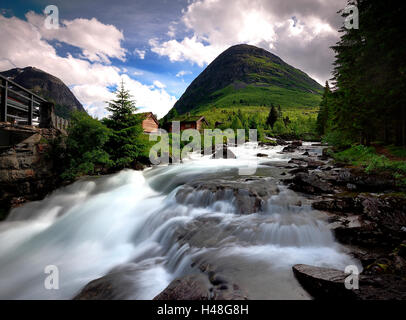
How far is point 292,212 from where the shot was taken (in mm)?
7457

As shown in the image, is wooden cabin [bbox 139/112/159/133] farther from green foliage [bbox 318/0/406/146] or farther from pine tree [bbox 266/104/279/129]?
pine tree [bbox 266/104/279/129]

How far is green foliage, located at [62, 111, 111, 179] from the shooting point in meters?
11.7

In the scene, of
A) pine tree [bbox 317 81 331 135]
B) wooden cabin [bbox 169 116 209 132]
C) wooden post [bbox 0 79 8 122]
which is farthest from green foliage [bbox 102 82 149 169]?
pine tree [bbox 317 81 331 135]

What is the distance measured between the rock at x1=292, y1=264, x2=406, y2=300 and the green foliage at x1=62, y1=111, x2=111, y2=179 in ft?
40.9

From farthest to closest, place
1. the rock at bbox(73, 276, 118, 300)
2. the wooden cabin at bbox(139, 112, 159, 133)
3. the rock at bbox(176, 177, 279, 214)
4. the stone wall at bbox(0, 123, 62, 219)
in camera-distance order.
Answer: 1. the wooden cabin at bbox(139, 112, 159, 133)
2. the stone wall at bbox(0, 123, 62, 219)
3. the rock at bbox(176, 177, 279, 214)
4. the rock at bbox(73, 276, 118, 300)

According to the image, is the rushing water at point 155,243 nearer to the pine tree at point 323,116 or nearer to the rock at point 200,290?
the rock at point 200,290

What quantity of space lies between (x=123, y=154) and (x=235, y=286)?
13.1 m

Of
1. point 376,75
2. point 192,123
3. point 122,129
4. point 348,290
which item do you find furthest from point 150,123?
point 348,290

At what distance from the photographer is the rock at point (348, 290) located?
2992 mm

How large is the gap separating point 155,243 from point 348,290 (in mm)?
5573

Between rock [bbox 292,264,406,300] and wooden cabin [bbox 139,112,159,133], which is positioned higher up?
wooden cabin [bbox 139,112,159,133]

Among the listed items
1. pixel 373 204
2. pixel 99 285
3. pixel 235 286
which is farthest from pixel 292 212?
pixel 99 285

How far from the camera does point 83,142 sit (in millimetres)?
11914

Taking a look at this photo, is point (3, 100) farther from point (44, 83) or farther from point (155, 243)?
point (44, 83)
